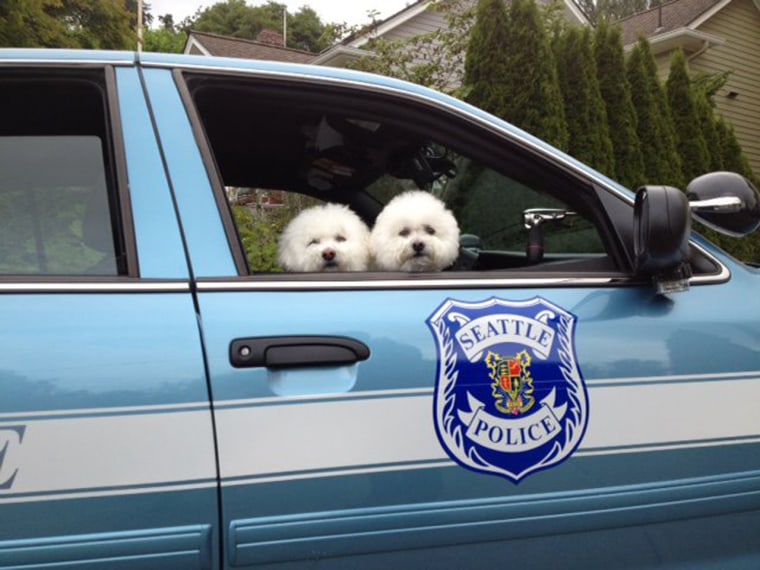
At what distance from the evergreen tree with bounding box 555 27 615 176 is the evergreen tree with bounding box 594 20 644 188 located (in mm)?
430

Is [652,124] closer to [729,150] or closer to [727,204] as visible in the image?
[729,150]

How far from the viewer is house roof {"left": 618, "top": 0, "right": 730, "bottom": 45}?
13.7 meters

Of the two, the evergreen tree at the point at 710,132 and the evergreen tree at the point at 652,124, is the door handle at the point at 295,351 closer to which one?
the evergreen tree at the point at 652,124

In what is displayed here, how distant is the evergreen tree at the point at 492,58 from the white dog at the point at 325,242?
4.85 m

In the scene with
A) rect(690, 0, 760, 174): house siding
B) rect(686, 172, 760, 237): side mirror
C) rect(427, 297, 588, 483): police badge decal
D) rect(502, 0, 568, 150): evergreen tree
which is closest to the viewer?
rect(427, 297, 588, 483): police badge decal

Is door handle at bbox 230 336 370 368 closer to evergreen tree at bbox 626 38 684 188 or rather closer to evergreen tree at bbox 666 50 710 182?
evergreen tree at bbox 626 38 684 188

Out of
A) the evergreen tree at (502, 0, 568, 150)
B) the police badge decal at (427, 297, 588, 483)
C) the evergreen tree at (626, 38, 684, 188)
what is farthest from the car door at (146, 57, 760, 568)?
the evergreen tree at (626, 38, 684, 188)

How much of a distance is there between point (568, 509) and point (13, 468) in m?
1.17

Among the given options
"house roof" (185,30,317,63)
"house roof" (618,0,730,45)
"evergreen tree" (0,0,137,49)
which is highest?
"house roof" (618,0,730,45)

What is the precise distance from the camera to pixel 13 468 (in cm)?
130

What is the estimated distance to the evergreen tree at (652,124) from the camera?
8297 millimetres

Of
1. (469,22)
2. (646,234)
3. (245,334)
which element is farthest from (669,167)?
(245,334)

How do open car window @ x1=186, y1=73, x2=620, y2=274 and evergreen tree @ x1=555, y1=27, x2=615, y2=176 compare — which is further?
evergreen tree @ x1=555, y1=27, x2=615, y2=176

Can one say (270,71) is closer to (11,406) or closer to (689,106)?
(11,406)
